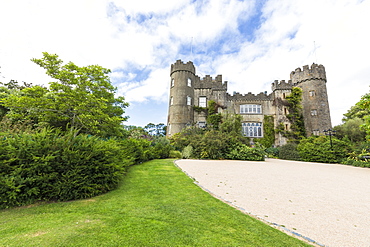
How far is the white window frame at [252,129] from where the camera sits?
2203 cm

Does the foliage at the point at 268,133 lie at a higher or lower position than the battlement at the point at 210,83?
lower

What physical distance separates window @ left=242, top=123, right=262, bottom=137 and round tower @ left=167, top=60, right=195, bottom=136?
7.92 metres

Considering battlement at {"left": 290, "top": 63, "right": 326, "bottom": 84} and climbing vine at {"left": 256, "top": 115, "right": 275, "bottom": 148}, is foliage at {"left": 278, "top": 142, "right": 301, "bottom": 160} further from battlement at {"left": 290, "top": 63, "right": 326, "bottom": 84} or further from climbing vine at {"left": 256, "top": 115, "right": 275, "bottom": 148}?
battlement at {"left": 290, "top": 63, "right": 326, "bottom": 84}

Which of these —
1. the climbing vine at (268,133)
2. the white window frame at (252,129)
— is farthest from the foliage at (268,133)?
the white window frame at (252,129)

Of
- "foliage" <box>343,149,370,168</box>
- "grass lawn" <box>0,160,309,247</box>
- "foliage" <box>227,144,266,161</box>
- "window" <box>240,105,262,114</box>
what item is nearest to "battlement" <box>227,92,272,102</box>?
"window" <box>240,105,262,114</box>

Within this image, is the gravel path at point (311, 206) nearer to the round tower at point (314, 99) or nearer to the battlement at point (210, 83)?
the battlement at point (210, 83)

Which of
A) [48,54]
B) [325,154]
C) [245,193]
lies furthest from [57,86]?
[325,154]

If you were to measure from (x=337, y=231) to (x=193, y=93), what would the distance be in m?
21.3

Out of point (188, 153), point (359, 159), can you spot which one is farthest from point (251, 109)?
point (188, 153)

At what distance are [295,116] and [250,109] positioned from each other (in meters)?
5.99

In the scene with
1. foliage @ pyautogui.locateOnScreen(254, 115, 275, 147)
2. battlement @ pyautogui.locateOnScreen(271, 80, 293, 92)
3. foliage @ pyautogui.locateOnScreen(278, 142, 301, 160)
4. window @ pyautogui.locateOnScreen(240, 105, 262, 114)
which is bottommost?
foliage @ pyautogui.locateOnScreen(278, 142, 301, 160)

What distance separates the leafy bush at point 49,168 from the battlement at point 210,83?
67.3 ft

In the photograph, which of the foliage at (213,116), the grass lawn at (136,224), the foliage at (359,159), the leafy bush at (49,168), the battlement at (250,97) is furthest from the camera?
the battlement at (250,97)

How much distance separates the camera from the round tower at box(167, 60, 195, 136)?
2100 centimetres
